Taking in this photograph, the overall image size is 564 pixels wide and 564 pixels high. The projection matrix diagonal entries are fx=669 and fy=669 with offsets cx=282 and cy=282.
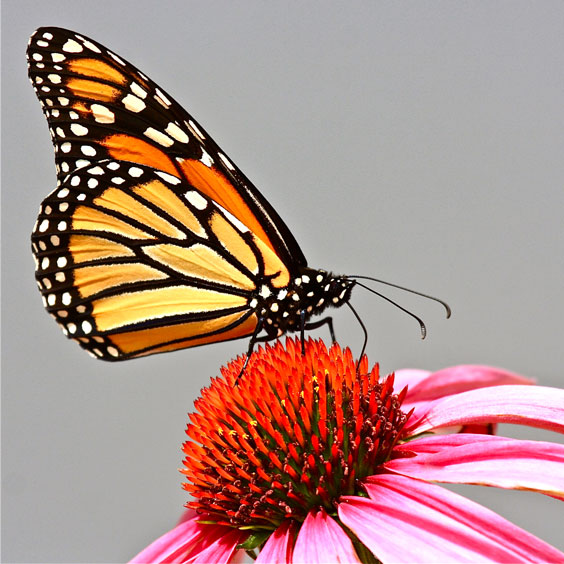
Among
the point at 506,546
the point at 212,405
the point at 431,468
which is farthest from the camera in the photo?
the point at 212,405

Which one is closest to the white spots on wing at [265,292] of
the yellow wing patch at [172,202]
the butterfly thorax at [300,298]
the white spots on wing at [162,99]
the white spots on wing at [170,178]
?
the butterfly thorax at [300,298]

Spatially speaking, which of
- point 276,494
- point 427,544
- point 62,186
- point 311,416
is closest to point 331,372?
point 311,416

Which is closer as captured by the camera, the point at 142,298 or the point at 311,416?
the point at 311,416

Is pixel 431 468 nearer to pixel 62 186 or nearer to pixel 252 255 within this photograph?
pixel 252 255

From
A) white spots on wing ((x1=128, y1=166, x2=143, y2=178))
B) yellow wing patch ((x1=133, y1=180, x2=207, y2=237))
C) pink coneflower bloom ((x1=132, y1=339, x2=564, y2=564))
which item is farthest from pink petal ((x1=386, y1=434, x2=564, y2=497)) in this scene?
white spots on wing ((x1=128, y1=166, x2=143, y2=178))

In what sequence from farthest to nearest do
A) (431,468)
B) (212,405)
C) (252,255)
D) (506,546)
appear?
1. (252,255)
2. (212,405)
3. (431,468)
4. (506,546)

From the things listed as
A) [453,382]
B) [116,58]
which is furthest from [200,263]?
[453,382]

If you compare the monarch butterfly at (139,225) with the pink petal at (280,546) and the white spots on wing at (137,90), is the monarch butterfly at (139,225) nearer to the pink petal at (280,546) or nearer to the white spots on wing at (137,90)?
the white spots on wing at (137,90)

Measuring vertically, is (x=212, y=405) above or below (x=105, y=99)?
below
